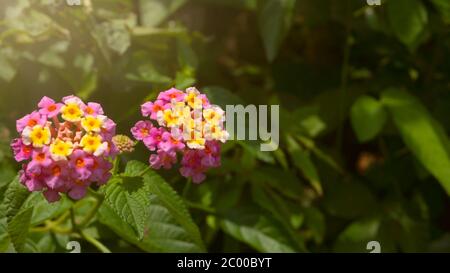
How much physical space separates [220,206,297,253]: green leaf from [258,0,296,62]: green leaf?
0.97 feet

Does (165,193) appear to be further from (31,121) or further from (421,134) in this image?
(421,134)

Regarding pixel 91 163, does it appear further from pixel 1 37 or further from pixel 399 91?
pixel 399 91

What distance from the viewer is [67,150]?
2.92 feet

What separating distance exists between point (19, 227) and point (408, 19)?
2.74ft

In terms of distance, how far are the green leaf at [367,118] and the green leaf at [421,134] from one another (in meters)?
0.03

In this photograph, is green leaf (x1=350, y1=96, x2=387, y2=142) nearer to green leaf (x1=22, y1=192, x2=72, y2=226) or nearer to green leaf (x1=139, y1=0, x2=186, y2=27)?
green leaf (x1=139, y1=0, x2=186, y2=27)

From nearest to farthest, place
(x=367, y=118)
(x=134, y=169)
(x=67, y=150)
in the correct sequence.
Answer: (x=67, y=150) < (x=134, y=169) < (x=367, y=118)

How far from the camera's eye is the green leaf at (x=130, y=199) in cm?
94

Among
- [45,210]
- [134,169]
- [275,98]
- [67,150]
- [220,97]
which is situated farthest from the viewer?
[275,98]

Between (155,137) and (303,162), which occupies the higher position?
(155,137)

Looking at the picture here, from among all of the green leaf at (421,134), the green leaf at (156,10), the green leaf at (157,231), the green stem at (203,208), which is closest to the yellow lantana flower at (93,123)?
the green leaf at (157,231)

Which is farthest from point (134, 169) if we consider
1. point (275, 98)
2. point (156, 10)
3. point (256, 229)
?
point (275, 98)

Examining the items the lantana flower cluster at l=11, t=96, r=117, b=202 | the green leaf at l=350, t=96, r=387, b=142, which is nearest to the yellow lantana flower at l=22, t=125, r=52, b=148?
the lantana flower cluster at l=11, t=96, r=117, b=202

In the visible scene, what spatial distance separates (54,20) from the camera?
54.7 inches
